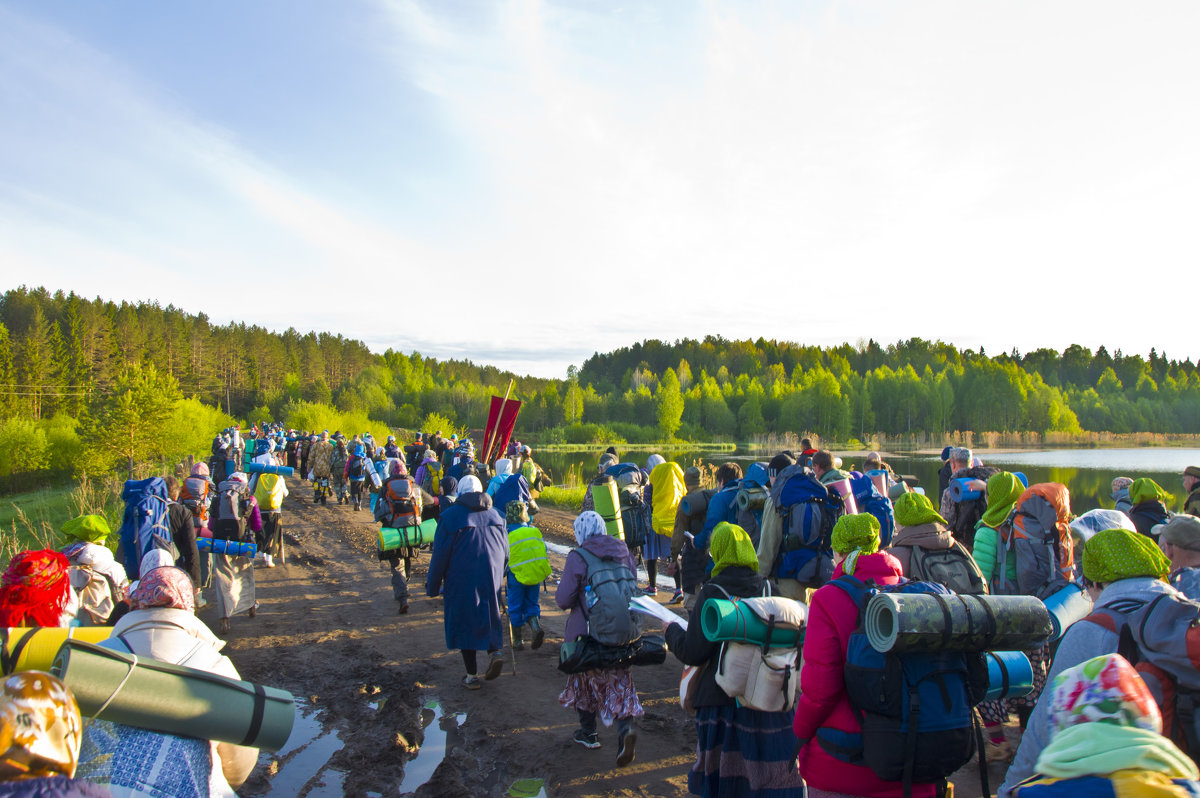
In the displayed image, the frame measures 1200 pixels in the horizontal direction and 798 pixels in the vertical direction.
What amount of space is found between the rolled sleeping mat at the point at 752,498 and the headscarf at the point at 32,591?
4961 mm

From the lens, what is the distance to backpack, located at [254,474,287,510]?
9.61 meters

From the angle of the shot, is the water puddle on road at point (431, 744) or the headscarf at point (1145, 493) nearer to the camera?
the water puddle on road at point (431, 744)

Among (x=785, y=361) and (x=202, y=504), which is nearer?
(x=202, y=504)

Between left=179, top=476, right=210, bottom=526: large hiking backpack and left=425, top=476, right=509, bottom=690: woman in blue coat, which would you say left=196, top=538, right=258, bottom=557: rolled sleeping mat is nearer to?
left=179, top=476, right=210, bottom=526: large hiking backpack

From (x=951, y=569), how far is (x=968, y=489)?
8.96 feet

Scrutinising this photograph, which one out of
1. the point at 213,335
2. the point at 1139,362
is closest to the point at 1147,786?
the point at 213,335

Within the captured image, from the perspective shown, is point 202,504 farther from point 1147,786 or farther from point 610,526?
point 1147,786

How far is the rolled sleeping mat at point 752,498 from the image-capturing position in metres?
5.98

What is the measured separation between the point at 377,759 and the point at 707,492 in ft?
12.8

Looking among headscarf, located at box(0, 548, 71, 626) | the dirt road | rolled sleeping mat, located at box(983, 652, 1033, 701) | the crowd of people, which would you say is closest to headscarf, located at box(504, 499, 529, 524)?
the crowd of people

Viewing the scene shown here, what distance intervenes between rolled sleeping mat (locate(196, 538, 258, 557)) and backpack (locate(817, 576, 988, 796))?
760 cm

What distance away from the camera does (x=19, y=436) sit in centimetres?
3369

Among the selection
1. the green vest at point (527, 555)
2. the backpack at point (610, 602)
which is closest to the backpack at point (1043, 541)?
the backpack at point (610, 602)

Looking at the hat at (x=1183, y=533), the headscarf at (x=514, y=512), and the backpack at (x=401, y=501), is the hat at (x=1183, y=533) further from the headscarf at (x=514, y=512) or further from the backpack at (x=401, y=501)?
the backpack at (x=401, y=501)
